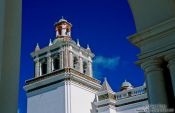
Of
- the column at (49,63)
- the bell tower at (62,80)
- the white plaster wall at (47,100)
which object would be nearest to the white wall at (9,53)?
the bell tower at (62,80)

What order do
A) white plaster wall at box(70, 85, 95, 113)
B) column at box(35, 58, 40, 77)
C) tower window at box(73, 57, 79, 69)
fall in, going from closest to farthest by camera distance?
white plaster wall at box(70, 85, 95, 113) → column at box(35, 58, 40, 77) → tower window at box(73, 57, 79, 69)

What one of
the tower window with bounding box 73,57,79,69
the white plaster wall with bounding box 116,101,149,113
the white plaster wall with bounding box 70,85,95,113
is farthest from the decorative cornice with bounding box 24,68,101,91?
the white plaster wall with bounding box 116,101,149,113

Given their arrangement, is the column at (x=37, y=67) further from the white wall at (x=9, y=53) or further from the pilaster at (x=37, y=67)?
the white wall at (x=9, y=53)

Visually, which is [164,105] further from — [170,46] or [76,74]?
[76,74]

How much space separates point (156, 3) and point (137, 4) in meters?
0.30

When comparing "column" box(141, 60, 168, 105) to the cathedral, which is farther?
the cathedral

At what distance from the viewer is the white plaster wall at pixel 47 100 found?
998 inches

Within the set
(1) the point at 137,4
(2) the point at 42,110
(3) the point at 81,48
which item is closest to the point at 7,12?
(1) the point at 137,4

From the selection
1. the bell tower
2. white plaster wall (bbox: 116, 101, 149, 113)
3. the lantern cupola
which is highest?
the lantern cupola

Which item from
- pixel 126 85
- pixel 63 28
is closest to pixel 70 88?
pixel 126 85

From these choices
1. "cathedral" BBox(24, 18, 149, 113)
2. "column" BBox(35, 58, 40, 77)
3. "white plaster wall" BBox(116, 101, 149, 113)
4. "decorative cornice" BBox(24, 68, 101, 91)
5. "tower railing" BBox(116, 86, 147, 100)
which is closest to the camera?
"white plaster wall" BBox(116, 101, 149, 113)

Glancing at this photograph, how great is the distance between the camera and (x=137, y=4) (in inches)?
212

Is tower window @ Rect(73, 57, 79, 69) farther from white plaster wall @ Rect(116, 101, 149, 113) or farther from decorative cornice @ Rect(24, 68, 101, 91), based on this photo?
white plaster wall @ Rect(116, 101, 149, 113)

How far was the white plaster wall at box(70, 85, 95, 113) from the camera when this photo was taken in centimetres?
2545
